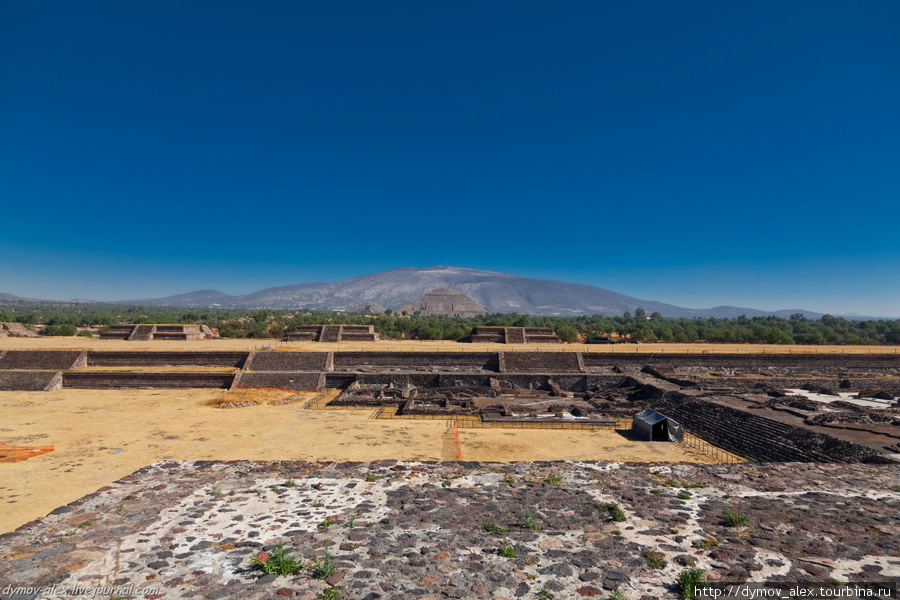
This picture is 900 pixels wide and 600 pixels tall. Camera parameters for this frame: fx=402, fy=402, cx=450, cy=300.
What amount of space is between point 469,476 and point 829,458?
1209cm

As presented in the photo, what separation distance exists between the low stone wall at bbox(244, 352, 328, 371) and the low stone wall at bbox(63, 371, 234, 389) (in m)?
2.53

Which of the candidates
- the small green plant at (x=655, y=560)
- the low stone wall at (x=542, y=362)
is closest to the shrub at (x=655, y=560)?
the small green plant at (x=655, y=560)

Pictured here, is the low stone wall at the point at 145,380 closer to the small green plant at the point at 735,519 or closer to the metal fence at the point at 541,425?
the metal fence at the point at 541,425

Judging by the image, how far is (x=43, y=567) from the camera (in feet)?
19.5

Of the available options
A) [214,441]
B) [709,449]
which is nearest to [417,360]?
[214,441]

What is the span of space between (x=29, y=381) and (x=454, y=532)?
1250 inches

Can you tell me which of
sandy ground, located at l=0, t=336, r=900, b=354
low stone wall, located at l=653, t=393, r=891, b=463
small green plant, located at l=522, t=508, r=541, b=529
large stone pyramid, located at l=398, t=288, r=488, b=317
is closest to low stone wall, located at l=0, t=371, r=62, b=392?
sandy ground, located at l=0, t=336, r=900, b=354

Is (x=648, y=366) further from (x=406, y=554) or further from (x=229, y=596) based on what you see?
(x=229, y=596)

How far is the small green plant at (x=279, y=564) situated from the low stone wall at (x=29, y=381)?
1122 inches

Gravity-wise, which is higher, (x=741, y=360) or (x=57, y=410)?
(x=741, y=360)

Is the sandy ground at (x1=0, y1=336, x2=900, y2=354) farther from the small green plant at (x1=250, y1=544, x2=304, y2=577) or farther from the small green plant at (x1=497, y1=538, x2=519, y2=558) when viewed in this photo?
the small green plant at (x1=250, y1=544, x2=304, y2=577)

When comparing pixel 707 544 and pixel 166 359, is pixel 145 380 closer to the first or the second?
pixel 166 359

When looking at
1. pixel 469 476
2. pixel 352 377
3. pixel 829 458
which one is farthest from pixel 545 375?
pixel 469 476

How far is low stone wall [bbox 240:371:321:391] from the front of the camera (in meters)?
25.7
